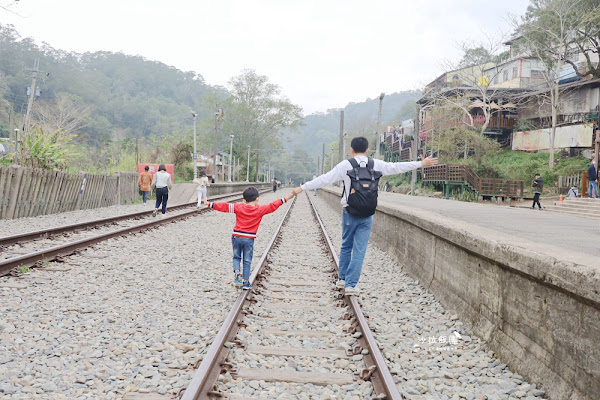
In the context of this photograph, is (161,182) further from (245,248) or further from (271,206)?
(271,206)

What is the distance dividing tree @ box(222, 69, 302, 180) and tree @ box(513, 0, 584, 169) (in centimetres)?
4505

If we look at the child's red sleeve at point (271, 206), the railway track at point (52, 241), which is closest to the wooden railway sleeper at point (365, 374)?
the child's red sleeve at point (271, 206)

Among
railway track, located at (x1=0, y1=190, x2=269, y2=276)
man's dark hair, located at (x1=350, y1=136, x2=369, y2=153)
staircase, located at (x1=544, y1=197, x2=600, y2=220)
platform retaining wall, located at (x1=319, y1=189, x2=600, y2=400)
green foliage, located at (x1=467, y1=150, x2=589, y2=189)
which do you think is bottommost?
railway track, located at (x1=0, y1=190, x2=269, y2=276)

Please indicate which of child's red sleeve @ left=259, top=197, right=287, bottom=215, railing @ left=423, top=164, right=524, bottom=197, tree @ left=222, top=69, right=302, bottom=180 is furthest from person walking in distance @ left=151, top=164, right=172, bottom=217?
tree @ left=222, top=69, right=302, bottom=180

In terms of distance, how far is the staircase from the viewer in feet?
48.1

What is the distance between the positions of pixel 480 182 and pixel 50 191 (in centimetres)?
2561

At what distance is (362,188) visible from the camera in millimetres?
5422

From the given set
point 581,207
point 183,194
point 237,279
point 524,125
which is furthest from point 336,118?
point 237,279

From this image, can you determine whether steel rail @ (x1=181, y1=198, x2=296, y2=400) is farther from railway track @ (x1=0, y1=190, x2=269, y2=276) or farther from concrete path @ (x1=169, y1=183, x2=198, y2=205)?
concrete path @ (x1=169, y1=183, x2=198, y2=205)

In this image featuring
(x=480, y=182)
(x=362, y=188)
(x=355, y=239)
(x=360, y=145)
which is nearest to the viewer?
(x=362, y=188)

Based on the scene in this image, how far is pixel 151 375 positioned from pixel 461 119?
41.2 meters

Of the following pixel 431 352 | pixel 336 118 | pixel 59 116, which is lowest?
pixel 431 352

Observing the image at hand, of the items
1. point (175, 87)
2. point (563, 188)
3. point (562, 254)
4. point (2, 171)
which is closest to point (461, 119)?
point (563, 188)

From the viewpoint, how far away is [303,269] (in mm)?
7887
